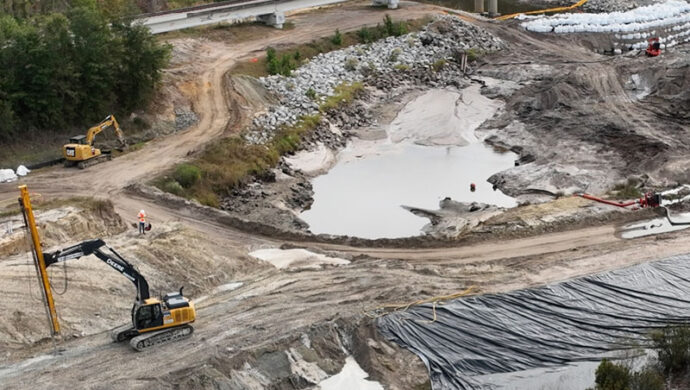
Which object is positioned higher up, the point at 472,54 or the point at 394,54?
the point at 394,54

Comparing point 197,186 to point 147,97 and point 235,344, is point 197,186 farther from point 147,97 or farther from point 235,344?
point 235,344

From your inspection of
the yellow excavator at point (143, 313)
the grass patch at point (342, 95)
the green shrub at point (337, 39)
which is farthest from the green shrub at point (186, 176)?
the green shrub at point (337, 39)

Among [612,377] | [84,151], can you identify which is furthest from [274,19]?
[612,377]

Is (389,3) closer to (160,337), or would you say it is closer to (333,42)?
(333,42)

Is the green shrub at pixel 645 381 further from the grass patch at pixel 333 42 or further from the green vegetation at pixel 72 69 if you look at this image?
the grass patch at pixel 333 42

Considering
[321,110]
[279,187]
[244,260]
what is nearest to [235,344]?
[244,260]

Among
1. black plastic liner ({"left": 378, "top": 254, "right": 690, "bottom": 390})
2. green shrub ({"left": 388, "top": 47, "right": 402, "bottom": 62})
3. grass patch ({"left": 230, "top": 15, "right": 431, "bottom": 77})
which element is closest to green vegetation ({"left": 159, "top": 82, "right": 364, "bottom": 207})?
grass patch ({"left": 230, "top": 15, "right": 431, "bottom": 77})
